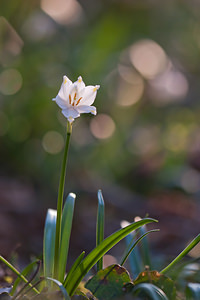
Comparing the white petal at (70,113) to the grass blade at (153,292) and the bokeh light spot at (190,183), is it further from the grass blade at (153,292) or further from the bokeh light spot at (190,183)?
the bokeh light spot at (190,183)

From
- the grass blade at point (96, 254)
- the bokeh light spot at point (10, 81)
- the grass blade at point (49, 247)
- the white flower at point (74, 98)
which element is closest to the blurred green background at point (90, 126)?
the bokeh light spot at point (10, 81)

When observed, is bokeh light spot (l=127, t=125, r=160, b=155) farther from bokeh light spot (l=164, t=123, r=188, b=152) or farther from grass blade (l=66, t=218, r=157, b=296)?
grass blade (l=66, t=218, r=157, b=296)

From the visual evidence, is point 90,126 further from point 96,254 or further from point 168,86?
point 96,254

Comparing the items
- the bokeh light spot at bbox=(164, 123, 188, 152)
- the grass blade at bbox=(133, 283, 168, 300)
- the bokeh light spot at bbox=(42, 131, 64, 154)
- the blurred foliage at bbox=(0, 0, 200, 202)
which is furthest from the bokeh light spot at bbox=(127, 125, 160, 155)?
the grass blade at bbox=(133, 283, 168, 300)

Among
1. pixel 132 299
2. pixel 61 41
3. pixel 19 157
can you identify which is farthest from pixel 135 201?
pixel 132 299

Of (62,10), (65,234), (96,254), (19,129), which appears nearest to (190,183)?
(19,129)

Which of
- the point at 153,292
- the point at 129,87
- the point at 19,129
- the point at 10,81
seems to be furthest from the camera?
the point at 129,87
